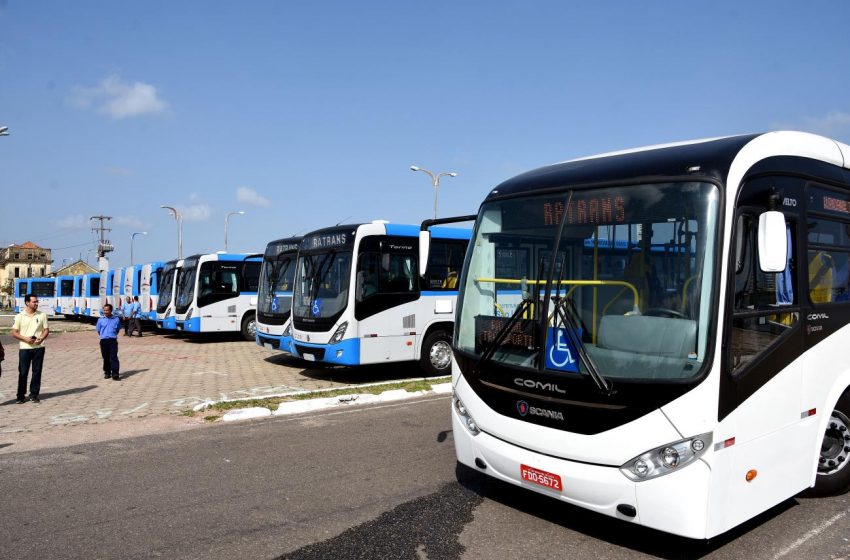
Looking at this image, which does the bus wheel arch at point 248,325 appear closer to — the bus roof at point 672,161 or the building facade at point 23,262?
the bus roof at point 672,161

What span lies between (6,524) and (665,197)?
18.4ft

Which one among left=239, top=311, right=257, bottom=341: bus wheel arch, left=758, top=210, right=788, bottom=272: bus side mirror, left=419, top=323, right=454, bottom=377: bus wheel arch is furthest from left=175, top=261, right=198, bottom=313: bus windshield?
left=758, top=210, right=788, bottom=272: bus side mirror

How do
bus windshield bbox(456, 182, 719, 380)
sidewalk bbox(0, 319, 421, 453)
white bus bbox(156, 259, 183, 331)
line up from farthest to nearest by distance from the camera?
white bus bbox(156, 259, 183, 331), sidewalk bbox(0, 319, 421, 453), bus windshield bbox(456, 182, 719, 380)

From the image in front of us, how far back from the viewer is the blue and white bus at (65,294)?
133 ft

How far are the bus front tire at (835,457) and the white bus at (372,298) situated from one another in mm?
7161

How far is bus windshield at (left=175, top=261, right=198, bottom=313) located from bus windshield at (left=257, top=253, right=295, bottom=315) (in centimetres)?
641

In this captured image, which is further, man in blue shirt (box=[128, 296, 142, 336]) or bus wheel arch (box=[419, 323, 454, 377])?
man in blue shirt (box=[128, 296, 142, 336])

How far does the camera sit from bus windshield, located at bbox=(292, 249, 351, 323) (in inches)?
468

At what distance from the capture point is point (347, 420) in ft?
29.1

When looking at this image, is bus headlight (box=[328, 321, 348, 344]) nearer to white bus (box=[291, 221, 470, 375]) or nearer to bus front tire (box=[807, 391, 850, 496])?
white bus (box=[291, 221, 470, 375])

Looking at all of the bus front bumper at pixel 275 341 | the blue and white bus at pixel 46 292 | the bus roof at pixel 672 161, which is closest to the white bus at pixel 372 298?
the bus front bumper at pixel 275 341

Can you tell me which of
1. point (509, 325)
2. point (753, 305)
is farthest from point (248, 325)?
point (753, 305)

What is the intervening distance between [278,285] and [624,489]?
477 inches

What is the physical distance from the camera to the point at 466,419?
5.05 meters
